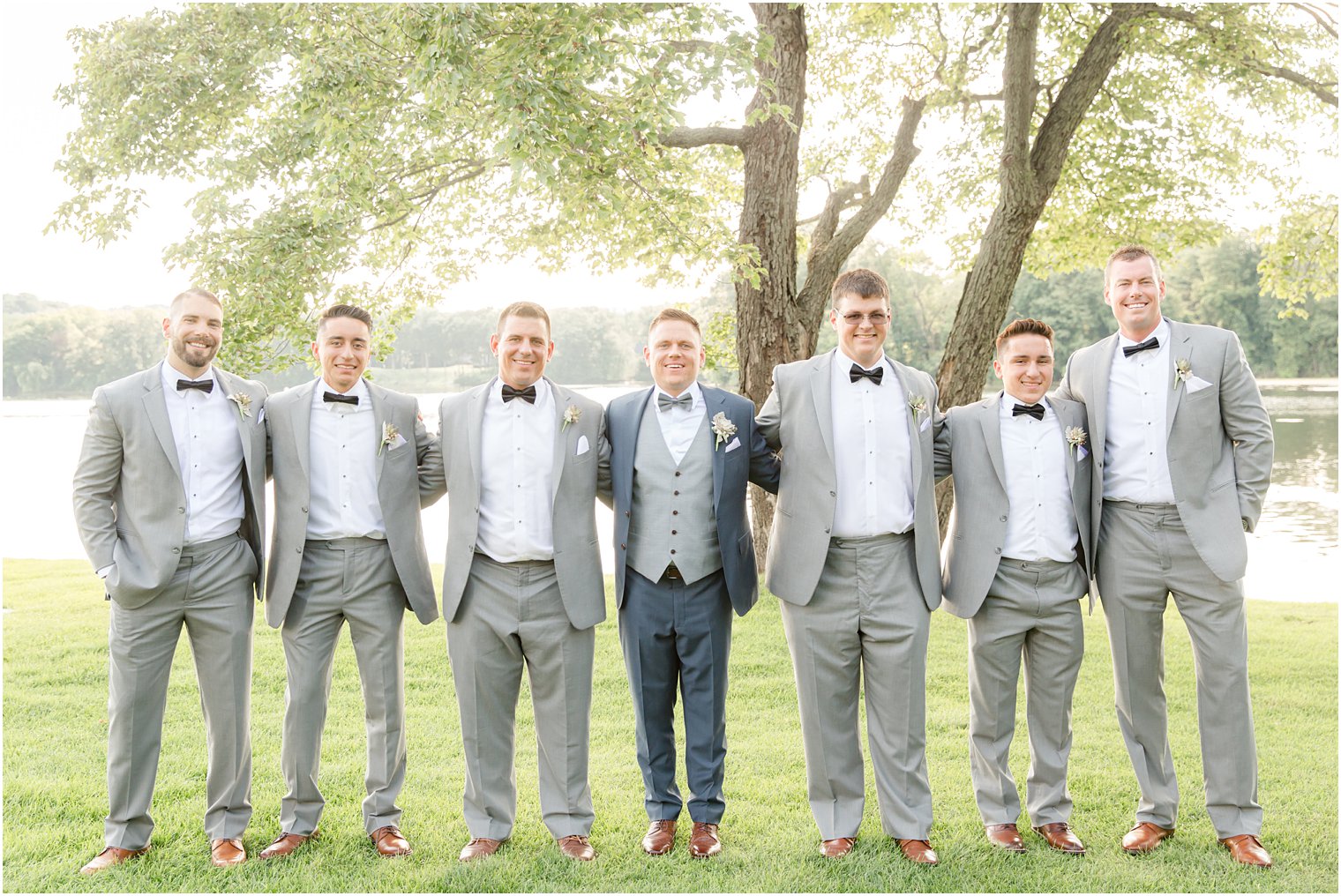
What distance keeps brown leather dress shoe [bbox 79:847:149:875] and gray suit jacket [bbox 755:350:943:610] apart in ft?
9.58

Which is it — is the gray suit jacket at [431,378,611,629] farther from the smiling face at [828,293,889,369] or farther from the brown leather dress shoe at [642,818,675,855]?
the smiling face at [828,293,889,369]

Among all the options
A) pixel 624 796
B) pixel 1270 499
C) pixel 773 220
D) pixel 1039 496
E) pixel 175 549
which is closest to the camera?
pixel 175 549

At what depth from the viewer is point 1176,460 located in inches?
168

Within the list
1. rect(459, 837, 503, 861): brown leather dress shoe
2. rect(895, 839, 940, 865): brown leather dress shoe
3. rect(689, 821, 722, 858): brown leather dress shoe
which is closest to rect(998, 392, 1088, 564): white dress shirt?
rect(895, 839, 940, 865): brown leather dress shoe

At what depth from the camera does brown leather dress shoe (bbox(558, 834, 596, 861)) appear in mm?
4227

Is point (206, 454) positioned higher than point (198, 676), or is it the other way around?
point (206, 454)

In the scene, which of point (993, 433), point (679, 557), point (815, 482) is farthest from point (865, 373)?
point (679, 557)

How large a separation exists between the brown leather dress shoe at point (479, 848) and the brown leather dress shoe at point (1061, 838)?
2.34 metres

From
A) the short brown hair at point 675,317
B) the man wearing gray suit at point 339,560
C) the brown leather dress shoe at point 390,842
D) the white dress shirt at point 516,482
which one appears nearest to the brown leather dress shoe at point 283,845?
the man wearing gray suit at point 339,560

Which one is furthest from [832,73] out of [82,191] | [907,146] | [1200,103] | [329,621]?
[329,621]

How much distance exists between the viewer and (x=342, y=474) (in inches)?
170

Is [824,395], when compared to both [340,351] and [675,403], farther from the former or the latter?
[340,351]

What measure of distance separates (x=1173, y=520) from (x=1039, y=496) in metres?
0.55

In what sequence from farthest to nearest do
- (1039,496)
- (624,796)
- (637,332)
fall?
(637,332) → (624,796) → (1039,496)
